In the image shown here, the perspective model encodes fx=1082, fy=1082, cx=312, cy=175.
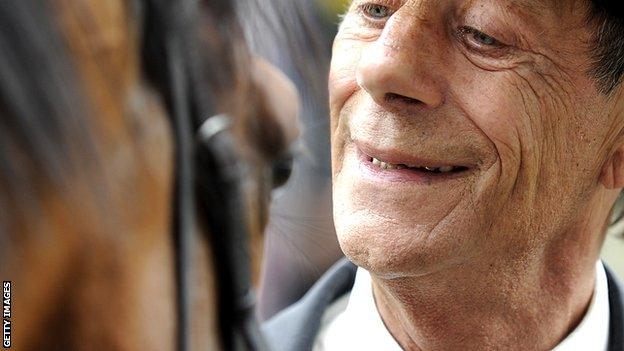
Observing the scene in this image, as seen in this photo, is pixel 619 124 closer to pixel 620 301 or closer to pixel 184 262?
pixel 620 301

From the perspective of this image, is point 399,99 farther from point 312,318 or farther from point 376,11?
point 312,318

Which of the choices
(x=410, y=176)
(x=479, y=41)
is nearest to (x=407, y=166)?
(x=410, y=176)

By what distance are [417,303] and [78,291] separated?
0.28 meters

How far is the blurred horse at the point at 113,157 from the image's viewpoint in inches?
31.0

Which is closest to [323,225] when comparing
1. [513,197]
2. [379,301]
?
[379,301]

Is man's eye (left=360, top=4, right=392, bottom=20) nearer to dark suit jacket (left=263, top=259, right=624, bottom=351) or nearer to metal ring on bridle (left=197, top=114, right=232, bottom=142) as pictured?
metal ring on bridle (left=197, top=114, right=232, bottom=142)

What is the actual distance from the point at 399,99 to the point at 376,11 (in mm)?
87

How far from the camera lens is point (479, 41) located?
0.84 meters

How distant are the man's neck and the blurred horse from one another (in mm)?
161

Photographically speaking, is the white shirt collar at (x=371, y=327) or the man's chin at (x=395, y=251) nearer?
the man's chin at (x=395, y=251)

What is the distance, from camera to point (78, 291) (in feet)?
2.77

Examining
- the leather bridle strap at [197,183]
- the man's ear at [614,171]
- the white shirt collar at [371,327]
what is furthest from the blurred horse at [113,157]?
the man's ear at [614,171]

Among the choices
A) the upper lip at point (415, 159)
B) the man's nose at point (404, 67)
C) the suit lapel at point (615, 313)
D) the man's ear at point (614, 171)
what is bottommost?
the suit lapel at point (615, 313)

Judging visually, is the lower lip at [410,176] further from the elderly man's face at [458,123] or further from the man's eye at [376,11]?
the man's eye at [376,11]
